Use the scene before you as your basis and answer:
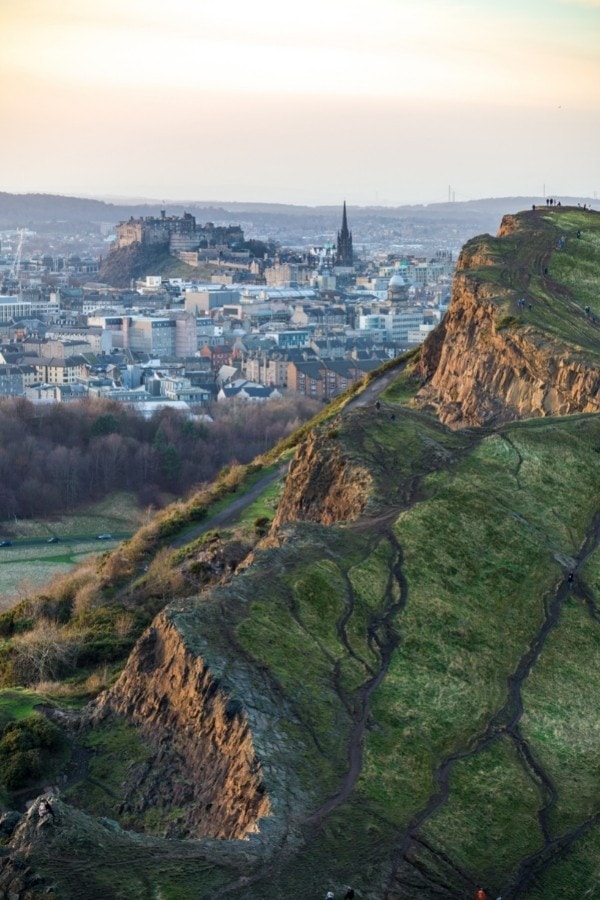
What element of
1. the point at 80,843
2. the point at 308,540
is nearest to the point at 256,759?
the point at 80,843

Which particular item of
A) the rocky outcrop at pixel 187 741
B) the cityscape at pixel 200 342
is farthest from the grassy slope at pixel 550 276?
the cityscape at pixel 200 342

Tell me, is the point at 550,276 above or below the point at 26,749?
above

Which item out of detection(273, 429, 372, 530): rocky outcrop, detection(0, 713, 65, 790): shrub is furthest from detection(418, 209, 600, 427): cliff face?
detection(0, 713, 65, 790): shrub

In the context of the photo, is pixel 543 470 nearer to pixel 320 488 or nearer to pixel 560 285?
pixel 320 488

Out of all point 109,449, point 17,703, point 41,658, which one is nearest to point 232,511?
point 41,658

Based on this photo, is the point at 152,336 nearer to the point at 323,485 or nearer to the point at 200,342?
the point at 200,342
